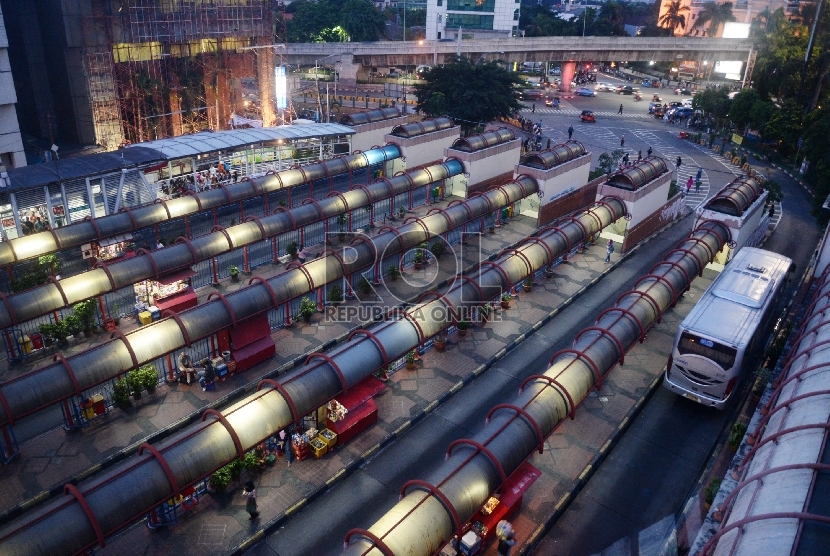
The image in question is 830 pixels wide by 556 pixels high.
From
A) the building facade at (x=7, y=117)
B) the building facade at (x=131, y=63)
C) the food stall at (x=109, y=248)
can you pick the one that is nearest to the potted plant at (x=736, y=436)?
the food stall at (x=109, y=248)

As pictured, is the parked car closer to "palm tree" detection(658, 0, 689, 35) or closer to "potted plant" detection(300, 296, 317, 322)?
"palm tree" detection(658, 0, 689, 35)

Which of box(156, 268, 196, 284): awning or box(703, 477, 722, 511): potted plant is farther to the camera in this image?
box(156, 268, 196, 284): awning

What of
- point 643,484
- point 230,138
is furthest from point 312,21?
point 643,484

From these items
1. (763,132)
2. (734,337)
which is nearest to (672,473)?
(734,337)

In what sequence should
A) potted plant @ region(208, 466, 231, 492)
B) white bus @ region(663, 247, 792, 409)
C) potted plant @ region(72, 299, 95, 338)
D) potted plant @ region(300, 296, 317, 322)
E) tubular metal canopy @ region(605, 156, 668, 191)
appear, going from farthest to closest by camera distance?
tubular metal canopy @ region(605, 156, 668, 191) → potted plant @ region(300, 296, 317, 322) → potted plant @ region(72, 299, 95, 338) → white bus @ region(663, 247, 792, 409) → potted plant @ region(208, 466, 231, 492)

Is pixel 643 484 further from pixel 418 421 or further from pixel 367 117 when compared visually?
pixel 367 117

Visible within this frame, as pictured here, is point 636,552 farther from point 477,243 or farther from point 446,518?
point 477,243

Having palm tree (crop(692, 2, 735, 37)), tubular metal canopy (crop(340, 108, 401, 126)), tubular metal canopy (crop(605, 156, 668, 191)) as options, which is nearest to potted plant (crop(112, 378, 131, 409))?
tubular metal canopy (crop(605, 156, 668, 191))
